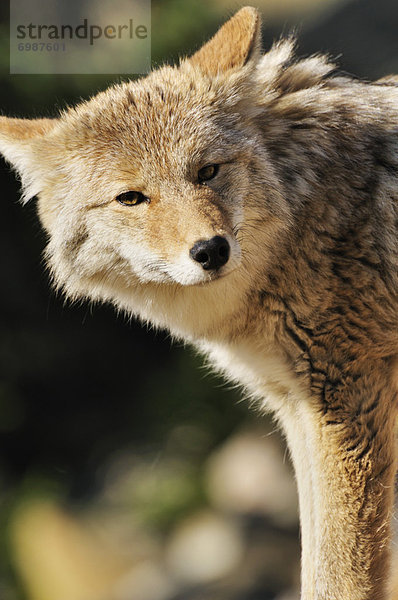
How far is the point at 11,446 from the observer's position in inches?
327

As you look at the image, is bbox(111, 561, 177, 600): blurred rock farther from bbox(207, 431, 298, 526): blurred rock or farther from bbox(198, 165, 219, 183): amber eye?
bbox(198, 165, 219, 183): amber eye

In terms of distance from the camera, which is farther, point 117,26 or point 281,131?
point 117,26

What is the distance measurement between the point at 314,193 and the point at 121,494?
5913 mm

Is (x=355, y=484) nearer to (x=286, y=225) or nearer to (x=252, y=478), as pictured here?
(x=286, y=225)

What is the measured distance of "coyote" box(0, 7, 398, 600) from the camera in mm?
3203

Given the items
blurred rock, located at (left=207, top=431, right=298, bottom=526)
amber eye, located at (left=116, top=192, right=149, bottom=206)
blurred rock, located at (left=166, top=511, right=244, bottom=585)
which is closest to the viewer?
amber eye, located at (left=116, top=192, right=149, bottom=206)

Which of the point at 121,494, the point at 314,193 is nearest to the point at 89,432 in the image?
the point at 121,494

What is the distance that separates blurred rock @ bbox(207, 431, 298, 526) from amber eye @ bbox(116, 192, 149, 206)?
4.98 m

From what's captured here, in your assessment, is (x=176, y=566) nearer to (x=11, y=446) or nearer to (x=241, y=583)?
(x=241, y=583)

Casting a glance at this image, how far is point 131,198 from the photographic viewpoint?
3.17 metres

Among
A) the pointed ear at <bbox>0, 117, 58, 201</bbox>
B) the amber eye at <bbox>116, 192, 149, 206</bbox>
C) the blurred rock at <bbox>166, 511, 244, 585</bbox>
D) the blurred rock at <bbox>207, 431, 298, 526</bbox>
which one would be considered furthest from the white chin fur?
the blurred rock at <bbox>207, 431, 298, 526</bbox>

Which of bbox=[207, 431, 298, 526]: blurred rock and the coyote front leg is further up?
the coyote front leg

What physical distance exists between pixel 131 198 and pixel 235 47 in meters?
0.97

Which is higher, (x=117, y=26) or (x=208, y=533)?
(x=117, y=26)
